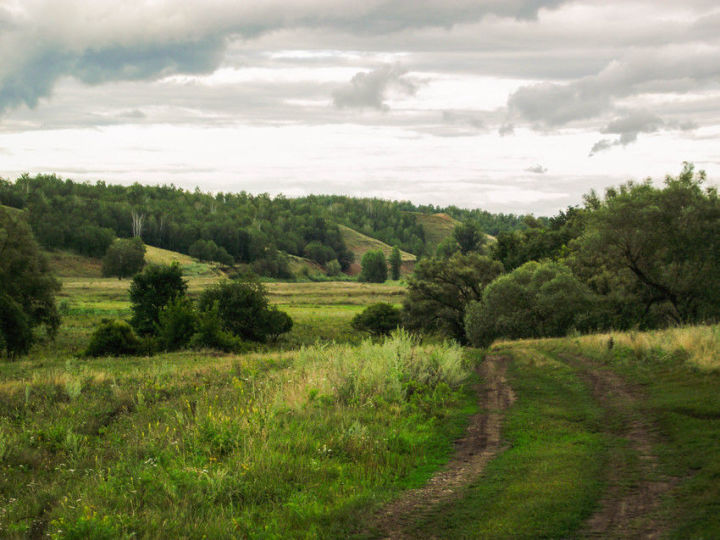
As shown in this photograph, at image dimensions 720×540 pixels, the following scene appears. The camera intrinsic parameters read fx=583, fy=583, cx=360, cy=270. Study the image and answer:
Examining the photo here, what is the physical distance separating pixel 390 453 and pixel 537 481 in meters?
2.45

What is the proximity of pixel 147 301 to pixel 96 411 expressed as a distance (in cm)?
4317

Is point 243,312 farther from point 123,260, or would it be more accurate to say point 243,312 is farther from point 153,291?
point 123,260

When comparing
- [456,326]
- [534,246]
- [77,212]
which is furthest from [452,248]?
[77,212]

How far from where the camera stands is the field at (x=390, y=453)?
653 cm

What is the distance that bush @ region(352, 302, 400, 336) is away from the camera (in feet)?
207

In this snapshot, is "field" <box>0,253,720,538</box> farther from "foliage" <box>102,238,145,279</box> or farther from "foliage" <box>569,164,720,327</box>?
"foliage" <box>102,238,145,279</box>

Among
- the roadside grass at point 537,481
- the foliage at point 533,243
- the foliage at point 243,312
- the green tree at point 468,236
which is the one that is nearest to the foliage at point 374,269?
the green tree at point 468,236

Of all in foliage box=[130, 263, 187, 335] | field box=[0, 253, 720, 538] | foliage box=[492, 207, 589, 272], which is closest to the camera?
field box=[0, 253, 720, 538]

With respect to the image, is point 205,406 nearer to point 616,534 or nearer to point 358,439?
point 358,439

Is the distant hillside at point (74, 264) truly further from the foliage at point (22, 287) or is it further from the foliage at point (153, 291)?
the foliage at point (22, 287)

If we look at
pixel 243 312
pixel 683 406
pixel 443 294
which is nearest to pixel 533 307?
pixel 443 294

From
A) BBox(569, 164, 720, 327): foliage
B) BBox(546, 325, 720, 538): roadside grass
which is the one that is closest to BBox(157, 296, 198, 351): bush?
BBox(569, 164, 720, 327): foliage

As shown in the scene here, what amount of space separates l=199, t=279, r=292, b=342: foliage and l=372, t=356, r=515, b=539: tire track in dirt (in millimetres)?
43450

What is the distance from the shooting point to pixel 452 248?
166 metres
